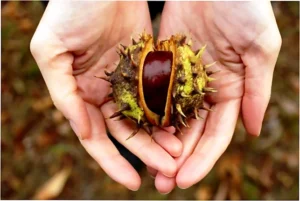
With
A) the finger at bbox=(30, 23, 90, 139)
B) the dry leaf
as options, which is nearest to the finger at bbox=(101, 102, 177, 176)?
the finger at bbox=(30, 23, 90, 139)

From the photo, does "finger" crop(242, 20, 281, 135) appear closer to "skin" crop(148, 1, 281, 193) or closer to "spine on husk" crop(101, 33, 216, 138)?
"skin" crop(148, 1, 281, 193)

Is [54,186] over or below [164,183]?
below

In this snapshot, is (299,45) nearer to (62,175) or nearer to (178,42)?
(178,42)

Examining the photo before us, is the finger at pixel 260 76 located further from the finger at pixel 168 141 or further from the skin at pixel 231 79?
the finger at pixel 168 141

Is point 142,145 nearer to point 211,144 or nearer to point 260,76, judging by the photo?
point 211,144

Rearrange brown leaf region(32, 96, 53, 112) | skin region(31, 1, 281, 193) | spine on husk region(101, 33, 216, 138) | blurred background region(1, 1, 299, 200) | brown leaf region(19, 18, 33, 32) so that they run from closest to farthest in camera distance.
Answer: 1. spine on husk region(101, 33, 216, 138)
2. skin region(31, 1, 281, 193)
3. blurred background region(1, 1, 299, 200)
4. brown leaf region(32, 96, 53, 112)
5. brown leaf region(19, 18, 33, 32)

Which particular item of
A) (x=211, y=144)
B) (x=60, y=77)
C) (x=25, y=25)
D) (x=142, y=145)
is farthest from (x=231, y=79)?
(x=25, y=25)
